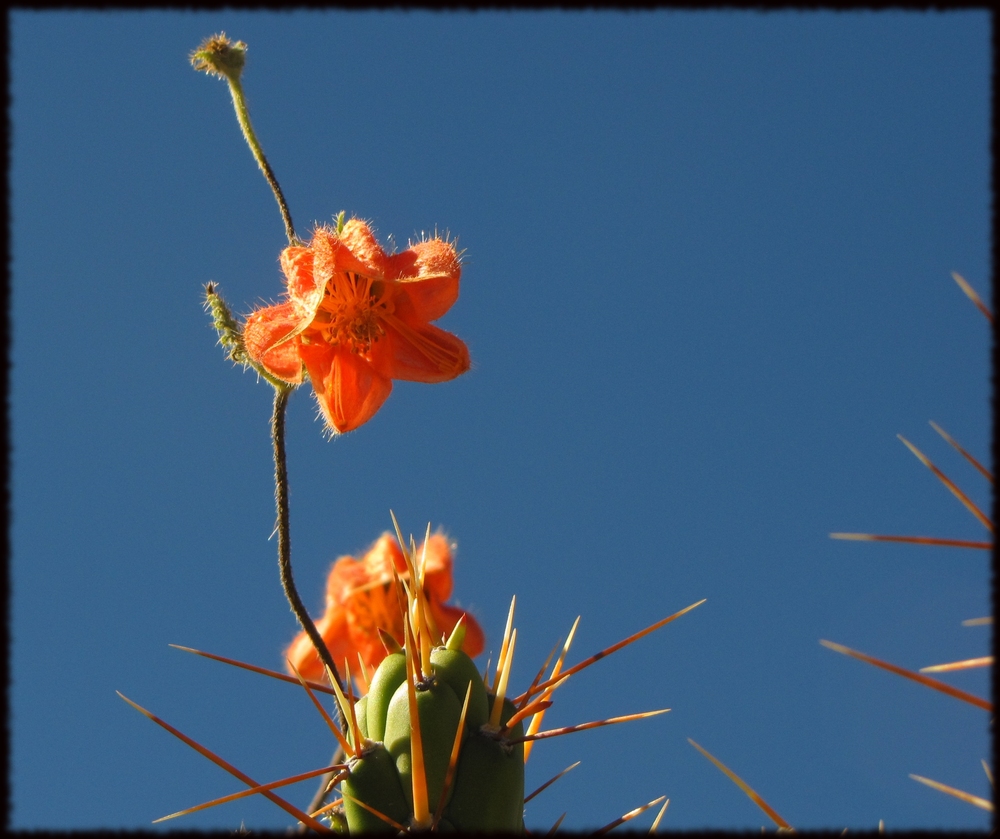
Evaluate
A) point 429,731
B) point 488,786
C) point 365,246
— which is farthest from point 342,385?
point 488,786

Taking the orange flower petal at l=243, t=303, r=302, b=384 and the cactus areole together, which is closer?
the cactus areole

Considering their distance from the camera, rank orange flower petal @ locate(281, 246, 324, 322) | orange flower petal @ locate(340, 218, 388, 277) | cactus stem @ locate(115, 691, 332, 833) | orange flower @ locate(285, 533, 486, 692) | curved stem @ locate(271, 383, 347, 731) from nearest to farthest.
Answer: cactus stem @ locate(115, 691, 332, 833)
curved stem @ locate(271, 383, 347, 731)
orange flower petal @ locate(281, 246, 324, 322)
orange flower petal @ locate(340, 218, 388, 277)
orange flower @ locate(285, 533, 486, 692)

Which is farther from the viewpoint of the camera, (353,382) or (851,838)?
(353,382)

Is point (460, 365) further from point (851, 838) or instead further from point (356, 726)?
point (851, 838)

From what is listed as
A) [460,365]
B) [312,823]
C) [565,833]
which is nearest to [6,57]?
[460,365]

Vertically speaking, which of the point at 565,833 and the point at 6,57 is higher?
the point at 6,57

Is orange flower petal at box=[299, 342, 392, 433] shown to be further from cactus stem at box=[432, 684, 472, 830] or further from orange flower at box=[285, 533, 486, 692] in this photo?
cactus stem at box=[432, 684, 472, 830]

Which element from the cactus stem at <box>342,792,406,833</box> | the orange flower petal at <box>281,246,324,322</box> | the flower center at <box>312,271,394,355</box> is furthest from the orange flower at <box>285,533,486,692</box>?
the cactus stem at <box>342,792,406,833</box>
